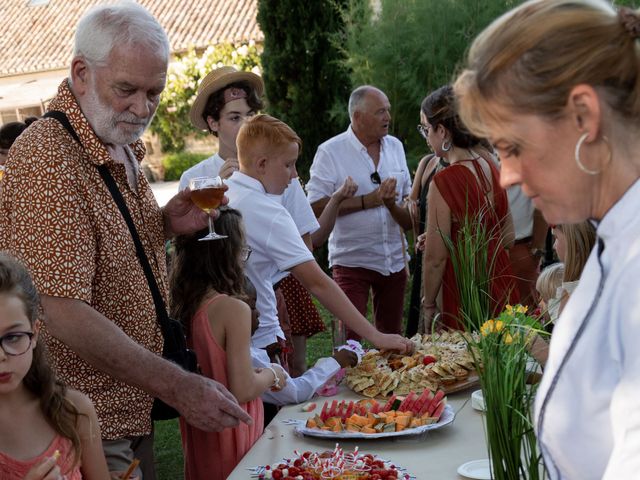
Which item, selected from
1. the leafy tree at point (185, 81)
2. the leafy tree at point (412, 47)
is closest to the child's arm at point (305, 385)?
the leafy tree at point (412, 47)

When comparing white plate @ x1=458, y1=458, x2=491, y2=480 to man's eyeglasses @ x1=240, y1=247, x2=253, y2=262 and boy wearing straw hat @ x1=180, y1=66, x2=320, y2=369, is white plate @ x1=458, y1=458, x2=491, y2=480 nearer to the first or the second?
man's eyeglasses @ x1=240, y1=247, x2=253, y2=262

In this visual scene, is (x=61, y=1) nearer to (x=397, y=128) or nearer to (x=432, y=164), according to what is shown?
(x=397, y=128)

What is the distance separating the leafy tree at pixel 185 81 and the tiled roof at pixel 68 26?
1.95 m

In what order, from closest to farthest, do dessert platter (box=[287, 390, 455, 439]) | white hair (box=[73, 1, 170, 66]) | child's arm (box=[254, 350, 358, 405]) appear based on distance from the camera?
white hair (box=[73, 1, 170, 66]), dessert platter (box=[287, 390, 455, 439]), child's arm (box=[254, 350, 358, 405])

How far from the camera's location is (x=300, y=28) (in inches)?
407

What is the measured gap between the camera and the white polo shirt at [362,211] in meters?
5.53

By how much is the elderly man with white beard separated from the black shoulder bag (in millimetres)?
16

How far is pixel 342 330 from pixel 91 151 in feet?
6.40

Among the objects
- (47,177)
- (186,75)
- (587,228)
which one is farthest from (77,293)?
(186,75)

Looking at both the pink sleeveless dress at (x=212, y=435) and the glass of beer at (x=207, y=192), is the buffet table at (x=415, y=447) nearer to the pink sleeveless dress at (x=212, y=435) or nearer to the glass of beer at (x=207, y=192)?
the pink sleeveless dress at (x=212, y=435)

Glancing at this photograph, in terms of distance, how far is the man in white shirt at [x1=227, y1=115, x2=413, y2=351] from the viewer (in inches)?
136

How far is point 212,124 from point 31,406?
8.64ft

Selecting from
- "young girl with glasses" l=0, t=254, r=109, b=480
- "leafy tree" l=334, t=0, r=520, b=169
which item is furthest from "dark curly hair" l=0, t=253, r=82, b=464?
"leafy tree" l=334, t=0, r=520, b=169

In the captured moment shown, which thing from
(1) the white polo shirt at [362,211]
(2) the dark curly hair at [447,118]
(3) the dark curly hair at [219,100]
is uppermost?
(3) the dark curly hair at [219,100]
